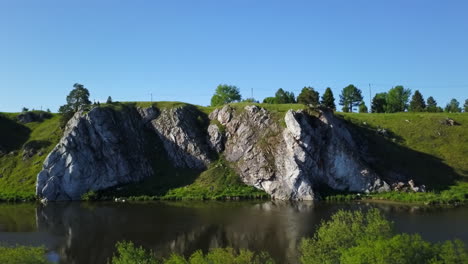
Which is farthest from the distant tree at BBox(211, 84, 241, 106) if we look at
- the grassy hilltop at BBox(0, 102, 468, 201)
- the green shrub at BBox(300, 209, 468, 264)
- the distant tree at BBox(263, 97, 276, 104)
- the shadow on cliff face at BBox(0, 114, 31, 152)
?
the green shrub at BBox(300, 209, 468, 264)

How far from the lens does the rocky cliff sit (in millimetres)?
90812

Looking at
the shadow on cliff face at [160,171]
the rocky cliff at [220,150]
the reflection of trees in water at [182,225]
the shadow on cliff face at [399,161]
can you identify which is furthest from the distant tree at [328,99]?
the reflection of trees in water at [182,225]

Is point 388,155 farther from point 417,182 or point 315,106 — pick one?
point 315,106

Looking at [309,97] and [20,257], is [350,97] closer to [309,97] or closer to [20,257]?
[309,97]

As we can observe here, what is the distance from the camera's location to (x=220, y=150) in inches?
4149

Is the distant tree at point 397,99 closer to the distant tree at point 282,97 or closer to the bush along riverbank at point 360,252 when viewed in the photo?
the distant tree at point 282,97

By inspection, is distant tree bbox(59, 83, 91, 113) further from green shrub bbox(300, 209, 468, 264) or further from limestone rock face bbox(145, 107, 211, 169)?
green shrub bbox(300, 209, 468, 264)

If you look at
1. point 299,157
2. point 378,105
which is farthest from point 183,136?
point 378,105

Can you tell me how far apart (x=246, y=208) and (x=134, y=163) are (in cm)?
3586

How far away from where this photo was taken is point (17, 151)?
109 m

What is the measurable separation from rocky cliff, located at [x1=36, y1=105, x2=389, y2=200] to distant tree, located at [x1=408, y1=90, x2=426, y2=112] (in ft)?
172

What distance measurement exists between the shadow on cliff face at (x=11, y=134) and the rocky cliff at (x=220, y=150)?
1925 cm

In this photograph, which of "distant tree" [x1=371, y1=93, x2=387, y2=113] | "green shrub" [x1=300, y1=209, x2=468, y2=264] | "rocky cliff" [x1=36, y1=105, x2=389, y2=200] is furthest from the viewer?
"distant tree" [x1=371, y1=93, x2=387, y2=113]

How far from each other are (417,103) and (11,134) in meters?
128
